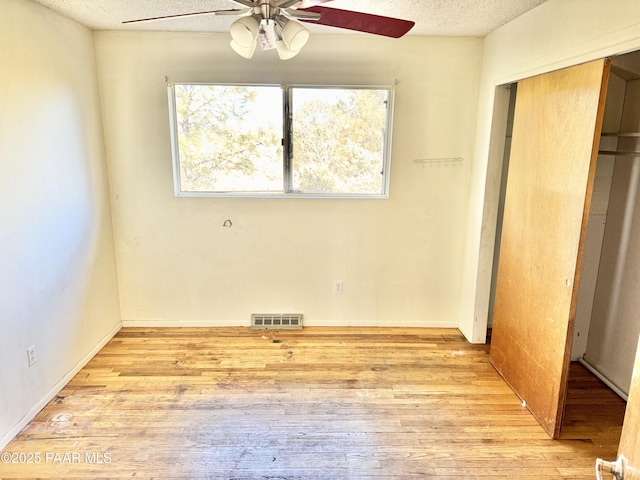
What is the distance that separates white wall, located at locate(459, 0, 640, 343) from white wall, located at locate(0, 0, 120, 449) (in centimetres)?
305

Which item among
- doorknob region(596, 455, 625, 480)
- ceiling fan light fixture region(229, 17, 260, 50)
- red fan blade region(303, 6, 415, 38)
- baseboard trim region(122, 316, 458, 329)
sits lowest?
baseboard trim region(122, 316, 458, 329)

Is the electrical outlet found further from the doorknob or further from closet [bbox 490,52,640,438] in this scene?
closet [bbox 490,52,640,438]

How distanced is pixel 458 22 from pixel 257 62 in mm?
1516

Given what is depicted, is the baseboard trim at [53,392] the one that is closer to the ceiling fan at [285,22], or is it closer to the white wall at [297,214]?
the white wall at [297,214]

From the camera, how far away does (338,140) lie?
3209 mm

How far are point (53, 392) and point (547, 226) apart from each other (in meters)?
3.25

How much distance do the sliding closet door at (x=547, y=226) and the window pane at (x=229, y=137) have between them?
1.83 meters

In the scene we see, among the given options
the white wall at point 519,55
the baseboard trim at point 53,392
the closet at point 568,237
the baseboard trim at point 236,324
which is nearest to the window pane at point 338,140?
the white wall at point 519,55

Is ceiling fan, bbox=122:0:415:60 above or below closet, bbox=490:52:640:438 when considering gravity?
above

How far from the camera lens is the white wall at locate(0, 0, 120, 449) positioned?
214cm

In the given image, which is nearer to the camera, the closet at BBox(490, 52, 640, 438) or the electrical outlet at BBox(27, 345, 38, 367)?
the closet at BBox(490, 52, 640, 438)

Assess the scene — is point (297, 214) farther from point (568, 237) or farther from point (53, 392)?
point (53, 392)

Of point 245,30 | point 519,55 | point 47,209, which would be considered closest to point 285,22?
point 245,30

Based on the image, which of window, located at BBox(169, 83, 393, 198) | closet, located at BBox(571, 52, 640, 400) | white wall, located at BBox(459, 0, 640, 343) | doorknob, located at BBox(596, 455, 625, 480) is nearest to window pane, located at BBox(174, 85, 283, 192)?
window, located at BBox(169, 83, 393, 198)
